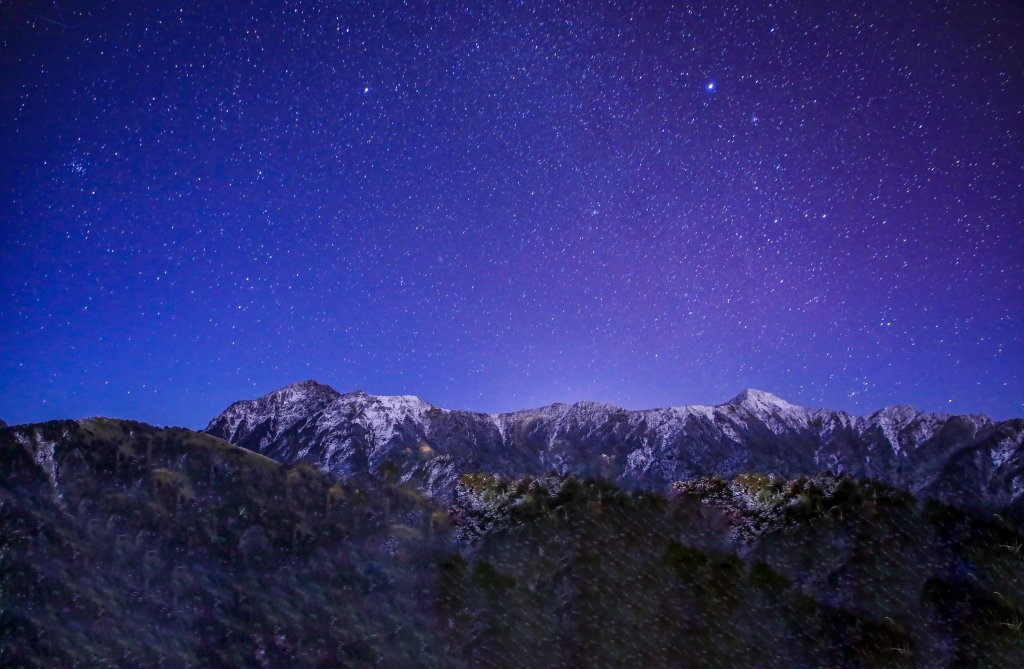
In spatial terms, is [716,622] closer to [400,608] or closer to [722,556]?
[722,556]

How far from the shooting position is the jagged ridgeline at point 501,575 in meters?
12.6

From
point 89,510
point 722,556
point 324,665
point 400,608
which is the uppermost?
point 89,510

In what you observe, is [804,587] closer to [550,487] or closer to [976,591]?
[976,591]

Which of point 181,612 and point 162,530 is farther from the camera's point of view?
point 162,530

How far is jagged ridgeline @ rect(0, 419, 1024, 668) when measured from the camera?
12570 mm

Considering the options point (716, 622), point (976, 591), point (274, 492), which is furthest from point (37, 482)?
point (976, 591)

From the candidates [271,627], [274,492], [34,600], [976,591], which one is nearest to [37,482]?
[34,600]

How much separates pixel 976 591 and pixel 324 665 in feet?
49.0

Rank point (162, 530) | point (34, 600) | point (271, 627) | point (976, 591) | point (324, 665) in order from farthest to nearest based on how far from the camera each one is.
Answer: point (162, 530) → point (34, 600) → point (271, 627) → point (324, 665) → point (976, 591)

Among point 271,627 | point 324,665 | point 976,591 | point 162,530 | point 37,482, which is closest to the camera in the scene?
point 976,591

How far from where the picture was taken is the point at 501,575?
14930 millimetres

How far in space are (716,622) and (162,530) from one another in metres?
15.9

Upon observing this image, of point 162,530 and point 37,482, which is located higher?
point 37,482

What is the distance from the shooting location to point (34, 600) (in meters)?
15.0
